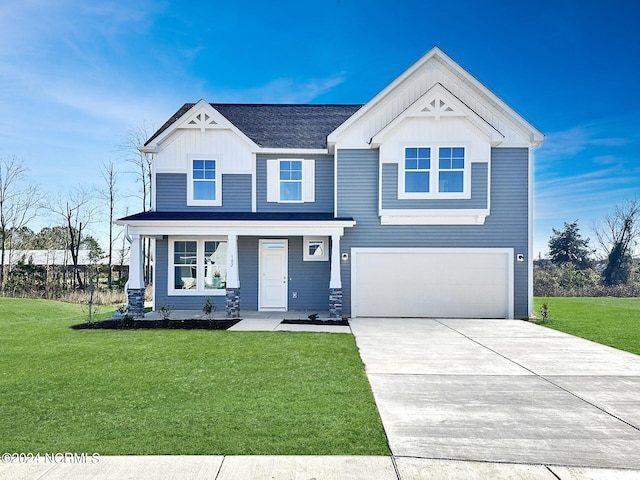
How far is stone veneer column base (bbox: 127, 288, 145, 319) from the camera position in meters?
12.4

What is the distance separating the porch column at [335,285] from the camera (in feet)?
40.7

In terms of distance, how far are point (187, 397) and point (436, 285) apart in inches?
391

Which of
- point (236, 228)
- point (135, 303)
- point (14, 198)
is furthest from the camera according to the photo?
point (14, 198)

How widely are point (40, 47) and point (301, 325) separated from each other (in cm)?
1654

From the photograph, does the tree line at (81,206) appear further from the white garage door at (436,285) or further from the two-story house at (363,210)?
the white garage door at (436,285)

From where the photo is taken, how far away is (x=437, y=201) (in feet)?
41.7

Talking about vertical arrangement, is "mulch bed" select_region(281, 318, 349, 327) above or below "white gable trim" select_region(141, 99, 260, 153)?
below

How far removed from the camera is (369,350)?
8.22 metres

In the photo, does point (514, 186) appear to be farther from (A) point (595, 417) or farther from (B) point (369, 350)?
(A) point (595, 417)

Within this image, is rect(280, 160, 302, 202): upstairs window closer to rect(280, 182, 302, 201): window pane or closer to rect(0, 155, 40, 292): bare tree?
rect(280, 182, 302, 201): window pane

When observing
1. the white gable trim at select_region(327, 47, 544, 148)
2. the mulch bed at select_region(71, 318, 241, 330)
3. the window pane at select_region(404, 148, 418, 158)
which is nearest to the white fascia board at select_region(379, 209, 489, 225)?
the window pane at select_region(404, 148, 418, 158)

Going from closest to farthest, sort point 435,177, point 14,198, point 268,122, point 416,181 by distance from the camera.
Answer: point 435,177 < point 416,181 < point 268,122 < point 14,198

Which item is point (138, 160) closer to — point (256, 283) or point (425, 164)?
point (256, 283)

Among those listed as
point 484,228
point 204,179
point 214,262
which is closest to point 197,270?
point 214,262
